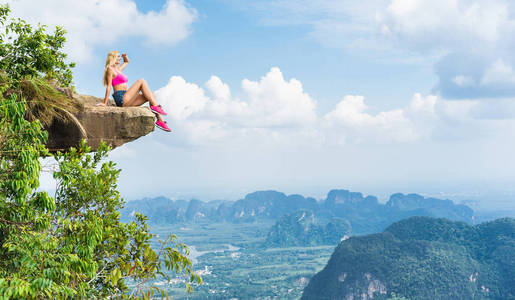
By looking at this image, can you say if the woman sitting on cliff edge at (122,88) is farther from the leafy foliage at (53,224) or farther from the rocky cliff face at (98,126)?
the leafy foliage at (53,224)

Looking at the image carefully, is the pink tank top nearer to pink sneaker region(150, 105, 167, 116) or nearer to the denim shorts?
the denim shorts

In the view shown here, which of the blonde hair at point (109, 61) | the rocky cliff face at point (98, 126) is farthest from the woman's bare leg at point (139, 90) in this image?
the blonde hair at point (109, 61)

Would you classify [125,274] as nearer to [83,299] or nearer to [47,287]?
[83,299]

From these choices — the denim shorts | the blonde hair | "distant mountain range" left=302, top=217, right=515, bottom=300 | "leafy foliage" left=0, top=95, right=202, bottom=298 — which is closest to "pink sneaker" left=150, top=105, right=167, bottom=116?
the denim shorts

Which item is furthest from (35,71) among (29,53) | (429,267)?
(429,267)

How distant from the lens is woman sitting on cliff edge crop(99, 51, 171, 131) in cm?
701

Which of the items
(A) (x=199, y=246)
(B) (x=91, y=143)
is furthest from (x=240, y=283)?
(B) (x=91, y=143)

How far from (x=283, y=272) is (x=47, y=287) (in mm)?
115568

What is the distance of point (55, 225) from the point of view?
514cm

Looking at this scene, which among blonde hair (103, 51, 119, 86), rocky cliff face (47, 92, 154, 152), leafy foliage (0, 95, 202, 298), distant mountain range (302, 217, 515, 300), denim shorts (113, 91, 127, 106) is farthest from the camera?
distant mountain range (302, 217, 515, 300)

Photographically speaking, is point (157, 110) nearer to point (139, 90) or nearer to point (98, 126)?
point (139, 90)

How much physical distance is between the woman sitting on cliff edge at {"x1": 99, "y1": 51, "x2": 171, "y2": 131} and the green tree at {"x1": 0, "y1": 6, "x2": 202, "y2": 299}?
1089 millimetres

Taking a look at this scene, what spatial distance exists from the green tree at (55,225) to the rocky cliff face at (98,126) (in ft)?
2.99

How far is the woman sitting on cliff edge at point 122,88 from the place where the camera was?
7.01 metres
